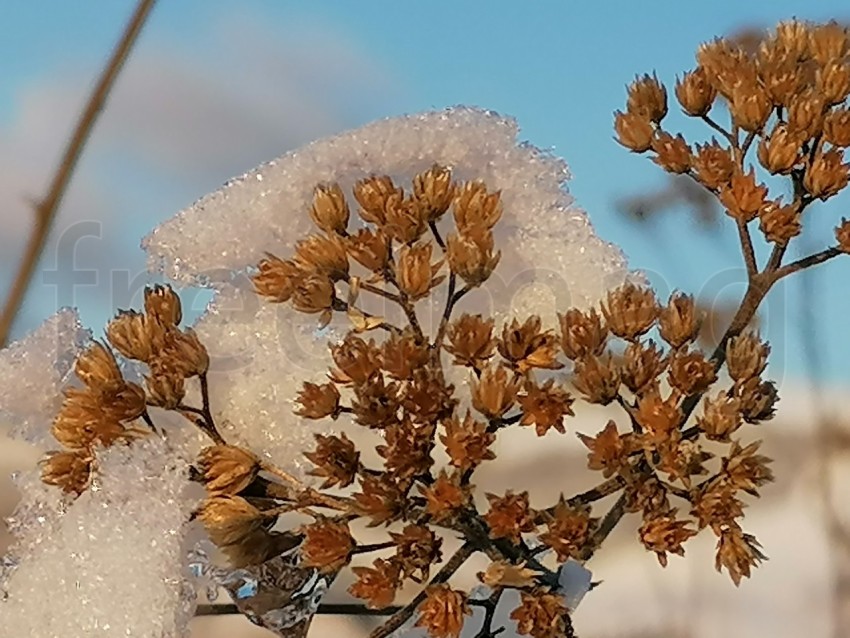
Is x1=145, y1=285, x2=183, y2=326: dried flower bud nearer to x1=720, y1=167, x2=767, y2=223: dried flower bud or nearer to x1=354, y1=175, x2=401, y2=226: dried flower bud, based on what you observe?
x1=354, y1=175, x2=401, y2=226: dried flower bud

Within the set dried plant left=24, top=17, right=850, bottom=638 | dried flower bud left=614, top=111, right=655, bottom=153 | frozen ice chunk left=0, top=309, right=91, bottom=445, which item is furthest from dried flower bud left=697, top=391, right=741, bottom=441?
frozen ice chunk left=0, top=309, right=91, bottom=445

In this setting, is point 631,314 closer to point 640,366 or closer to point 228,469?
point 640,366

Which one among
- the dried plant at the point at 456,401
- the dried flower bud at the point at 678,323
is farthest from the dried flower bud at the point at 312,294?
the dried flower bud at the point at 678,323

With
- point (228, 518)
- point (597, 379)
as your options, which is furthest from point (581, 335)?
point (228, 518)

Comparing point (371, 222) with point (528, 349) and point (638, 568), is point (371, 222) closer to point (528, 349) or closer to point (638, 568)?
point (528, 349)

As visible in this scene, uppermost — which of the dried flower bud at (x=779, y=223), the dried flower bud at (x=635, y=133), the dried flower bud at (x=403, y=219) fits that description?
the dried flower bud at (x=635, y=133)

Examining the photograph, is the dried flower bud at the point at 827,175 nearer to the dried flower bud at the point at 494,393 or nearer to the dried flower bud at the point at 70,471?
the dried flower bud at the point at 494,393

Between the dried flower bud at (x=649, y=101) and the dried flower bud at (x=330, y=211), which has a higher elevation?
the dried flower bud at (x=649, y=101)
